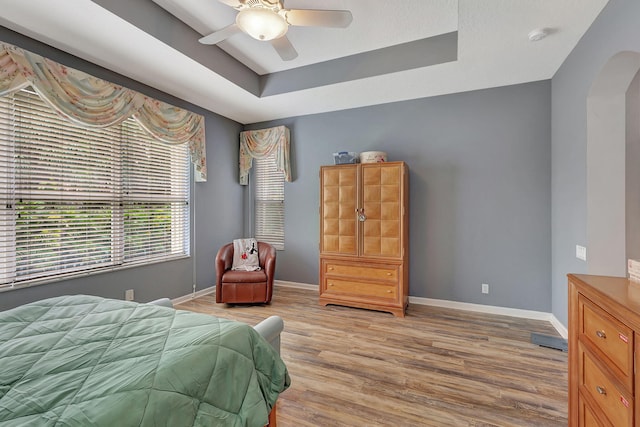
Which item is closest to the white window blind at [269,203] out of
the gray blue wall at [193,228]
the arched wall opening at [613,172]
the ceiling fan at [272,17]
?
the gray blue wall at [193,228]

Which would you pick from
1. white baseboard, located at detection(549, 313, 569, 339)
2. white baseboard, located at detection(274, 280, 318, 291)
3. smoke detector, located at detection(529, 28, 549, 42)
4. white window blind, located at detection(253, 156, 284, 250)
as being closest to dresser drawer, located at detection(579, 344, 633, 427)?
white baseboard, located at detection(549, 313, 569, 339)

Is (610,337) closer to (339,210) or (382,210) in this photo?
(382,210)

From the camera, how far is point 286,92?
358 centimetres

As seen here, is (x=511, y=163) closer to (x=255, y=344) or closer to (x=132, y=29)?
(x=255, y=344)

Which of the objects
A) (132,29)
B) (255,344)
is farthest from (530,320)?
(132,29)

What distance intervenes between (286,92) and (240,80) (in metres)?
0.56

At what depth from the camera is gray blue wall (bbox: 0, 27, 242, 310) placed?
2.59m

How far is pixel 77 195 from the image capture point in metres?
2.83

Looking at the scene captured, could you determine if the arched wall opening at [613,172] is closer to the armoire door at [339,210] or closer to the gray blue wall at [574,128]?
the gray blue wall at [574,128]

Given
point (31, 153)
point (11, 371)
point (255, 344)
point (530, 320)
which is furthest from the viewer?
point (530, 320)

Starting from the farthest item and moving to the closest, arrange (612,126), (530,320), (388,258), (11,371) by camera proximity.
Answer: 1. (388,258)
2. (530,320)
3. (612,126)
4. (11,371)

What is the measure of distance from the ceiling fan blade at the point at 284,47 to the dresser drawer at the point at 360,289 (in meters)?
2.60

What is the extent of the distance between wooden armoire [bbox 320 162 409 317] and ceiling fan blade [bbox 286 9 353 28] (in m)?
1.80

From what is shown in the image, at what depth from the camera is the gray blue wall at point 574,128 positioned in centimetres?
Result: 189
